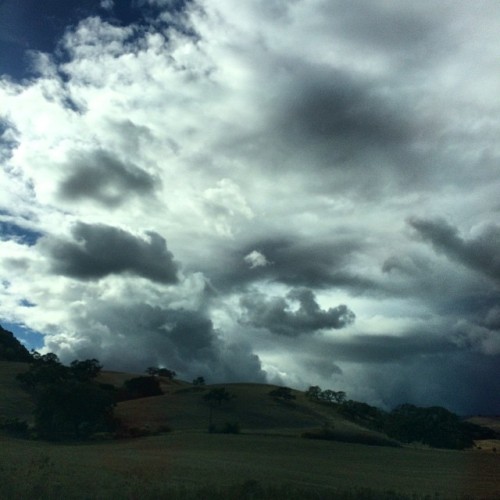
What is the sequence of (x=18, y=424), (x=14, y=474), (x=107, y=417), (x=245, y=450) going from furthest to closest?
(x=107, y=417) → (x=18, y=424) → (x=245, y=450) → (x=14, y=474)

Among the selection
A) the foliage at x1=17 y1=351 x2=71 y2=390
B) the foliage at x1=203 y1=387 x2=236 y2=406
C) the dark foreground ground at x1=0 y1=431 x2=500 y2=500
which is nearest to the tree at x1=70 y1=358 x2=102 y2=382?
the foliage at x1=17 y1=351 x2=71 y2=390

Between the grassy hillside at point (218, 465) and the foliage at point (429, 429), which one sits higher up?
the foliage at point (429, 429)

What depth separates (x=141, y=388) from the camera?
492 feet

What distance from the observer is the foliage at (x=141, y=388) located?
5812 inches

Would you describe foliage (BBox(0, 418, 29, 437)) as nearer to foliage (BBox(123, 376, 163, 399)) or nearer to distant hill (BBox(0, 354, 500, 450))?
distant hill (BBox(0, 354, 500, 450))

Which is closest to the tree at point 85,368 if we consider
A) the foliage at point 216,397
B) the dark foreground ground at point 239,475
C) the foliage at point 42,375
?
the foliage at point 42,375

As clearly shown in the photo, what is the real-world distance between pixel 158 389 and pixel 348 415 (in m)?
44.3

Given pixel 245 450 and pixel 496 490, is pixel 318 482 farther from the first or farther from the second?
pixel 245 450

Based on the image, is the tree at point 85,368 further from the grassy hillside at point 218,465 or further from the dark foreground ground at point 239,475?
the dark foreground ground at point 239,475

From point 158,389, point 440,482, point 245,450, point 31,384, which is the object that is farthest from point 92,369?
point 440,482

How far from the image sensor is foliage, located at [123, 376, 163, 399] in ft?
484

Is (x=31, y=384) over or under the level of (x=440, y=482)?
over

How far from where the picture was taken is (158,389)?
154 m

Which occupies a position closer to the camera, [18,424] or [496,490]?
[496,490]
